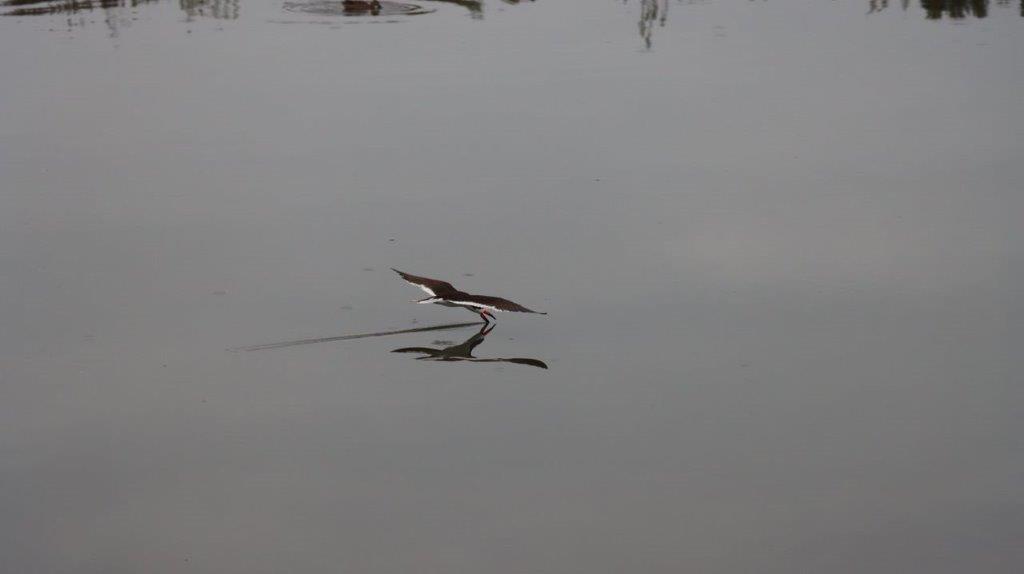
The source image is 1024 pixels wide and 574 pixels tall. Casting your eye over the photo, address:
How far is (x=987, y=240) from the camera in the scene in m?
8.40

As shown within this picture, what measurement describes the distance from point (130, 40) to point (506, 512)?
29.5 ft

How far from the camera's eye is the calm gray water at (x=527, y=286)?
5.64m

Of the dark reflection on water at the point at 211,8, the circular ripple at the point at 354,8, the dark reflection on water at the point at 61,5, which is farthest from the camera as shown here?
the dark reflection on water at the point at 61,5

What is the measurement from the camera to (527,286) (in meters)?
7.62

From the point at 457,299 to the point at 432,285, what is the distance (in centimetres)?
19

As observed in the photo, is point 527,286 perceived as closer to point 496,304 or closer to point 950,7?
point 496,304

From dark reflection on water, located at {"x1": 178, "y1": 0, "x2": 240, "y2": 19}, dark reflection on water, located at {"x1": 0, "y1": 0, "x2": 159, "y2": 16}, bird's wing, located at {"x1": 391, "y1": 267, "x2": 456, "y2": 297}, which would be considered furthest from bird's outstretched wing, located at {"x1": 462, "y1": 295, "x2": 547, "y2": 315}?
dark reflection on water, located at {"x1": 0, "y1": 0, "x2": 159, "y2": 16}

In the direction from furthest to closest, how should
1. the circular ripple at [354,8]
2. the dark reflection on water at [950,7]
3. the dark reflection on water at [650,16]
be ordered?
the circular ripple at [354,8] → the dark reflection on water at [950,7] → the dark reflection on water at [650,16]

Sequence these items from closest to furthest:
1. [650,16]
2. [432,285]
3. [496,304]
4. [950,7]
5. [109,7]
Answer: [496,304] < [432,285] < [650,16] < [950,7] < [109,7]

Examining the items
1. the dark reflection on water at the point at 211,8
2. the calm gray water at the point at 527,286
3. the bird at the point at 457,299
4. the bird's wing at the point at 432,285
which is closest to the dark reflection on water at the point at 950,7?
the calm gray water at the point at 527,286

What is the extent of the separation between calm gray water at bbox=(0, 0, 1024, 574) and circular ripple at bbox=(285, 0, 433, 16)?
2.92 ft

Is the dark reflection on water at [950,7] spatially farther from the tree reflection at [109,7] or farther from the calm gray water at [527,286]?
the tree reflection at [109,7]

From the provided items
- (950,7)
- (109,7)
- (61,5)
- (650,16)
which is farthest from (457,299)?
(61,5)

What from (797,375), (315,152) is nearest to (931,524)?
(797,375)
